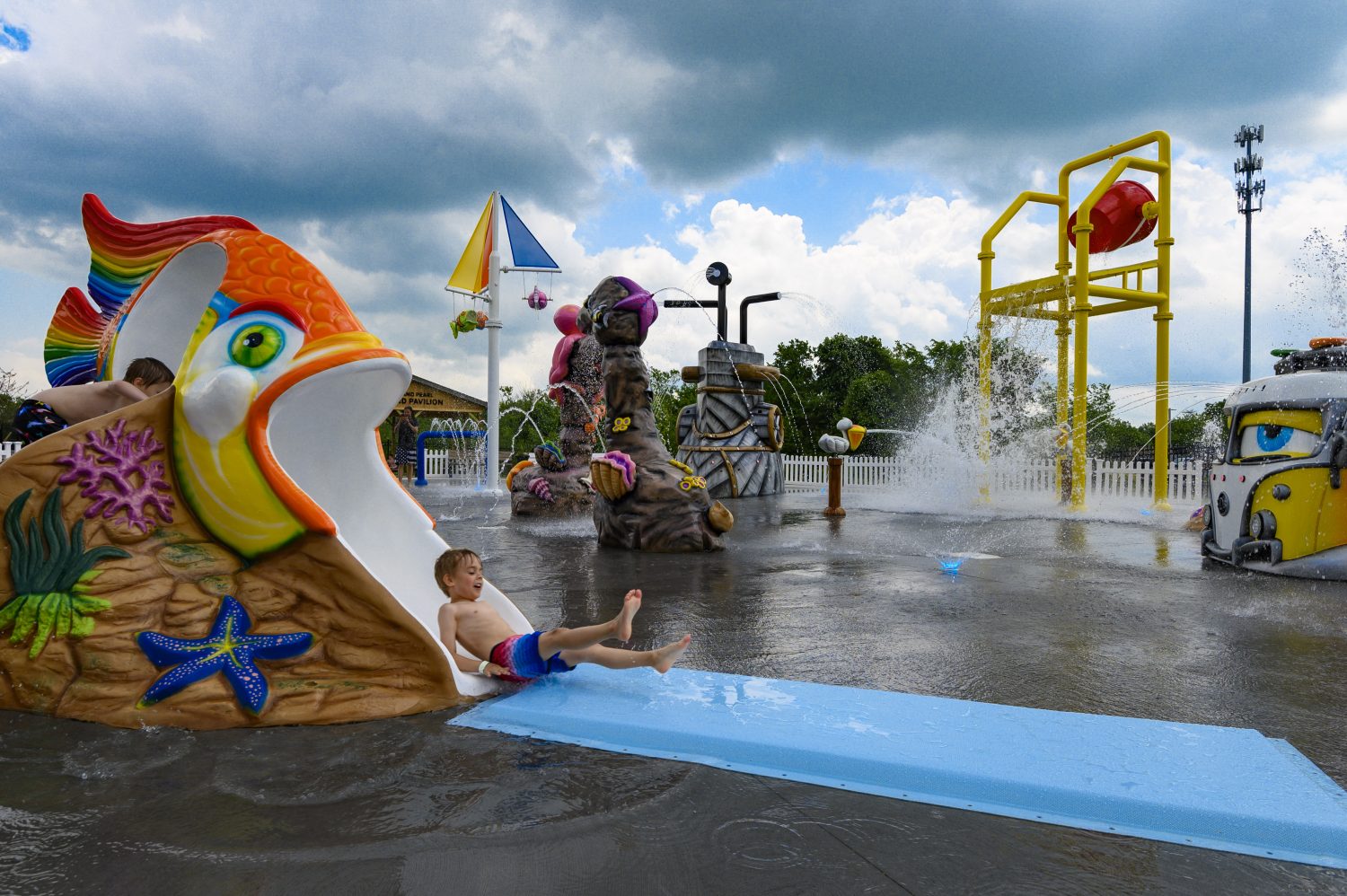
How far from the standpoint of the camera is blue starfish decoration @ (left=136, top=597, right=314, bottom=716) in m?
2.94

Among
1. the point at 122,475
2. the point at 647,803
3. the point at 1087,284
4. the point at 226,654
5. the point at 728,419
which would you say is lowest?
the point at 647,803

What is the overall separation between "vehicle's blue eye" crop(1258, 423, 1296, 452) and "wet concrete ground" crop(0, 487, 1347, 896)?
9.59ft

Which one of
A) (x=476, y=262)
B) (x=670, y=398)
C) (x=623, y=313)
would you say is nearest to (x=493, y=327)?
(x=476, y=262)

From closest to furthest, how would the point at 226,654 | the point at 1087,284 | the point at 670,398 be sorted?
the point at 226,654 → the point at 1087,284 → the point at 670,398

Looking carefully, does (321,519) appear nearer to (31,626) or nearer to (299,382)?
(299,382)

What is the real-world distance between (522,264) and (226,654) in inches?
525

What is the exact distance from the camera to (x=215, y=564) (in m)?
3.23

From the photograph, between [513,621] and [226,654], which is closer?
[226,654]

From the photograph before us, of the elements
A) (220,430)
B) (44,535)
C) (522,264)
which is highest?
(522,264)

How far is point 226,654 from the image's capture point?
303 cm

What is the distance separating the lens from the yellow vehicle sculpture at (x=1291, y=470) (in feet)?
22.7

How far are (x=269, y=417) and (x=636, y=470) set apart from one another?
5608mm

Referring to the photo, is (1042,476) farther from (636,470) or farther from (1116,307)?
(636,470)

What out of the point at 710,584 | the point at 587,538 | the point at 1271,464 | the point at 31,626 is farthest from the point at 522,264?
the point at 31,626
